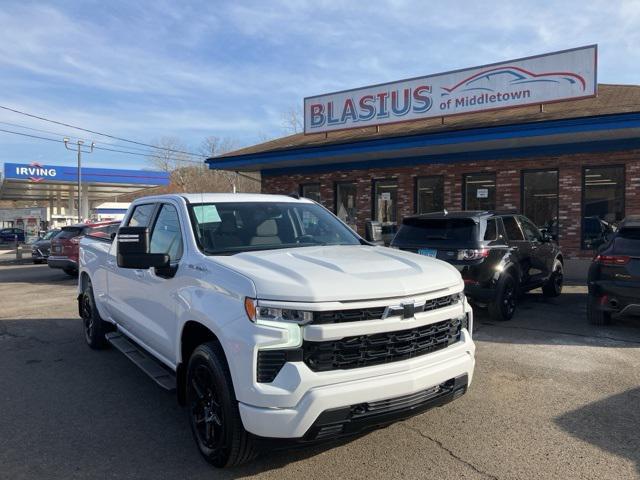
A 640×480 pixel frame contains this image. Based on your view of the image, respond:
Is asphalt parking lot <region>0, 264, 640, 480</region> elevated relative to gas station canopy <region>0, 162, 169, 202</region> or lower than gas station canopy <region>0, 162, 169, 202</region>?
lower

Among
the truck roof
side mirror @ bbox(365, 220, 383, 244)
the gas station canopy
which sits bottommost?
side mirror @ bbox(365, 220, 383, 244)

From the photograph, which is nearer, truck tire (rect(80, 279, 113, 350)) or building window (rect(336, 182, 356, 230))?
truck tire (rect(80, 279, 113, 350))

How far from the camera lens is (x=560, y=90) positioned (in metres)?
12.9

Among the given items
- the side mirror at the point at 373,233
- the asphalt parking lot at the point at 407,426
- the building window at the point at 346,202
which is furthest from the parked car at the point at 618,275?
the building window at the point at 346,202

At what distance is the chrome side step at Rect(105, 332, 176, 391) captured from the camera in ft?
13.3

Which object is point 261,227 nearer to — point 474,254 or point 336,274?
point 336,274

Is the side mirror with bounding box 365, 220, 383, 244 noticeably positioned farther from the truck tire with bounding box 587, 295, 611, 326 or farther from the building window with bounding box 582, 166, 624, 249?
the building window with bounding box 582, 166, 624, 249

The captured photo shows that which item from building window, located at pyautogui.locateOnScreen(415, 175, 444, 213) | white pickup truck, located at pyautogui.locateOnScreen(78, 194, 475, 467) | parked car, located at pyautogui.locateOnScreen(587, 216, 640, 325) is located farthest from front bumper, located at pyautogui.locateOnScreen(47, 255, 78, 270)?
parked car, located at pyautogui.locateOnScreen(587, 216, 640, 325)

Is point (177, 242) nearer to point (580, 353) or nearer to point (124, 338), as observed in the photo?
point (124, 338)

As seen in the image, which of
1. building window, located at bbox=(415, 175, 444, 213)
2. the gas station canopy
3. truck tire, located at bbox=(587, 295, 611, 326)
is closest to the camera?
truck tire, located at bbox=(587, 295, 611, 326)

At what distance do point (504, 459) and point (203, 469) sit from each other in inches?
79.7

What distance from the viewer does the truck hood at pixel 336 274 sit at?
305 cm

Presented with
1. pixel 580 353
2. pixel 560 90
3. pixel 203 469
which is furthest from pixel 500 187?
pixel 203 469

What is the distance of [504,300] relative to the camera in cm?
782
